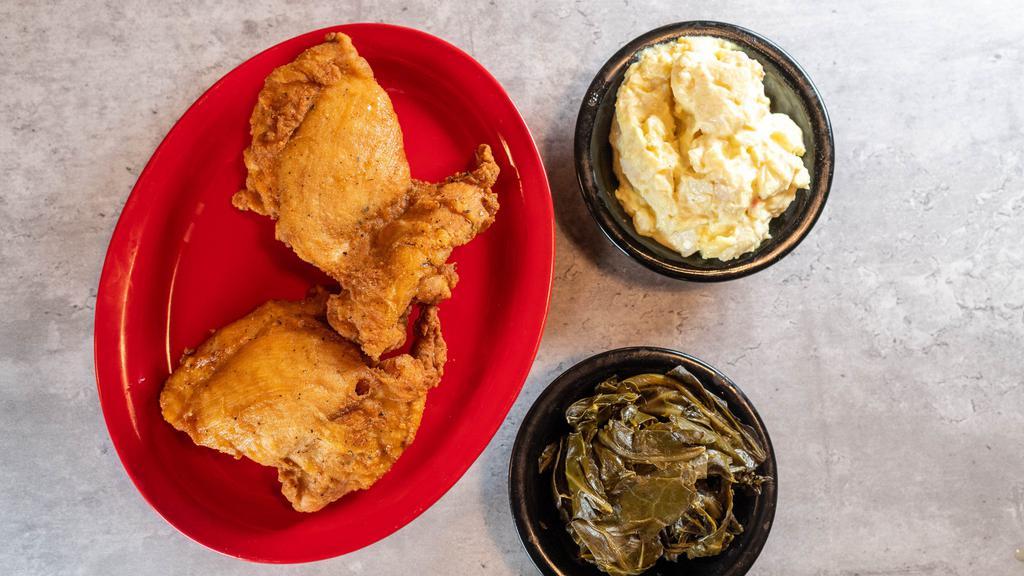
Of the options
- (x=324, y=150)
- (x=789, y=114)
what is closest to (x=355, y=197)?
(x=324, y=150)

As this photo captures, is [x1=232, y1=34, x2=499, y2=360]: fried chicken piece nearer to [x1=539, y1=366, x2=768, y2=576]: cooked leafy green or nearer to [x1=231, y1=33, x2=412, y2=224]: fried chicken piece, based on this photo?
[x1=231, y1=33, x2=412, y2=224]: fried chicken piece

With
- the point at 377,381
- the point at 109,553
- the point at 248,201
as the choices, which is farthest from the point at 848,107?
the point at 109,553

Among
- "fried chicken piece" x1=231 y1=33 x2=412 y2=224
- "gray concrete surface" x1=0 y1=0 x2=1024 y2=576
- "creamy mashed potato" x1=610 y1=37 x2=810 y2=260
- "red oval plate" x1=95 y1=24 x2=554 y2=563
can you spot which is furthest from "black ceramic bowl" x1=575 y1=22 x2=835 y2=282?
"fried chicken piece" x1=231 y1=33 x2=412 y2=224

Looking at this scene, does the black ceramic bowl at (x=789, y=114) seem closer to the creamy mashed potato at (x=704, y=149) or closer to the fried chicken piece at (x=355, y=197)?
the creamy mashed potato at (x=704, y=149)

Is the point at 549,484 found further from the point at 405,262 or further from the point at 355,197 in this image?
the point at 355,197

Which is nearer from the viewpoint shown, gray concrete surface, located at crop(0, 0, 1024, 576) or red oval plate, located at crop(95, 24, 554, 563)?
red oval plate, located at crop(95, 24, 554, 563)

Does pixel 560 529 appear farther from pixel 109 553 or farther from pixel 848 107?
pixel 848 107

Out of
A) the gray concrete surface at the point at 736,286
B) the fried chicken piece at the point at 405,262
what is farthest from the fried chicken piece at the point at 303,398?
the gray concrete surface at the point at 736,286
